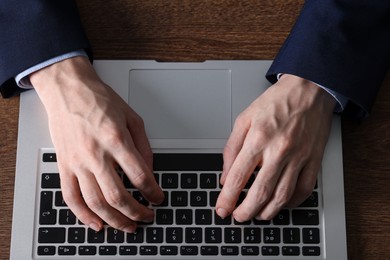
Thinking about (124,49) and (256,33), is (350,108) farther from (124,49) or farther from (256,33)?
(124,49)

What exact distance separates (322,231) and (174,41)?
1.07 ft

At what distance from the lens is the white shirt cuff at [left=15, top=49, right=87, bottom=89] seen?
72 centimetres

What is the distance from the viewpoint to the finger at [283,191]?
69cm

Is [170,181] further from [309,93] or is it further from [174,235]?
[309,93]

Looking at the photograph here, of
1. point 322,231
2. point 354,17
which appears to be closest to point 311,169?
point 322,231

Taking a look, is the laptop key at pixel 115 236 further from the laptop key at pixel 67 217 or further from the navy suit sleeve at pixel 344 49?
the navy suit sleeve at pixel 344 49

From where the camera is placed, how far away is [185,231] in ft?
2.30

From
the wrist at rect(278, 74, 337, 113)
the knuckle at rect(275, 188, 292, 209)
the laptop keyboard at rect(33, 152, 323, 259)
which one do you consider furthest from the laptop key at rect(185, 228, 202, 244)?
the wrist at rect(278, 74, 337, 113)

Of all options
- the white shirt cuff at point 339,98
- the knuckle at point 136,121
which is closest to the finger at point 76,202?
the knuckle at point 136,121

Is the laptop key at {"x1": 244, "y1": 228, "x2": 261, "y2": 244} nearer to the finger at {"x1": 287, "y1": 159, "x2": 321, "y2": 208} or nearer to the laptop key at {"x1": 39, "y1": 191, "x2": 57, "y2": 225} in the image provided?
the finger at {"x1": 287, "y1": 159, "x2": 321, "y2": 208}

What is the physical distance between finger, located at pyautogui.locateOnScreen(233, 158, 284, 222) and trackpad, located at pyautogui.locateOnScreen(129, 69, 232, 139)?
83mm

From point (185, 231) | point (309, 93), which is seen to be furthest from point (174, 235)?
point (309, 93)

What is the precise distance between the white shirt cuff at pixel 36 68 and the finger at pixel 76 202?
140 mm

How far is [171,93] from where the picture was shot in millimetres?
750
